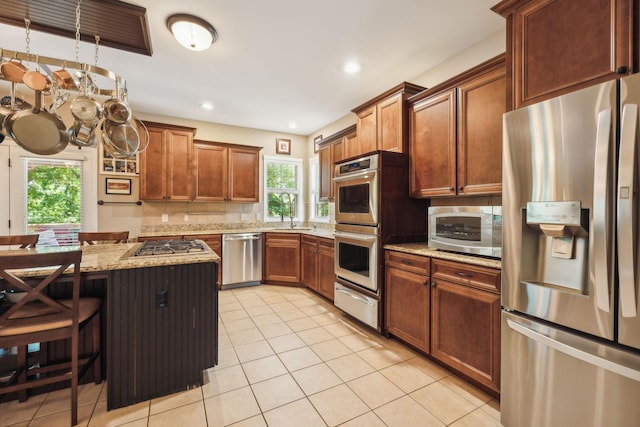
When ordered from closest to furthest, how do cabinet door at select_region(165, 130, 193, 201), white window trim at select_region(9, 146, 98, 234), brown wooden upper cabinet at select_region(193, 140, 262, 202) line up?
white window trim at select_region(9, 146, 98, 234) → cabinet door at select_region(165, 130, 193, 201) → brown wooden upper cabinet at select_region(193, 140, 262, 202)

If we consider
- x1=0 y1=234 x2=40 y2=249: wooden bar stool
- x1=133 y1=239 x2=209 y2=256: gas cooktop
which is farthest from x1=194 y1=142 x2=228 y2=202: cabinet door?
x1=133 y1=239 x2=209 y2=256: gas cooktop

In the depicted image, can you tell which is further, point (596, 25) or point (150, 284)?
point (150, 284)

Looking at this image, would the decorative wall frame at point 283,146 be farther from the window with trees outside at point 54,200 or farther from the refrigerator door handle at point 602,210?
the refrigerator door handle at point 602,210

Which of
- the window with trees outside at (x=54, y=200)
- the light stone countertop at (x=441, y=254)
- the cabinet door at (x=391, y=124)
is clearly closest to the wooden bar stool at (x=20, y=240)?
the window with trees outside at (x=54, y=200)

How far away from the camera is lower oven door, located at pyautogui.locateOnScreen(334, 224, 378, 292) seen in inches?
104

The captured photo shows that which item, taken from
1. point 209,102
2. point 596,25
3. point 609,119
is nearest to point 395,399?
point 609,119

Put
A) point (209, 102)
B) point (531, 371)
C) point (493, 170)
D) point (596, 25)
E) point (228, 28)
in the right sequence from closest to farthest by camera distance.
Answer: point (596, 25)
point (531, 371)
point (493, 170)
point (228, 28)
point (209, 102)

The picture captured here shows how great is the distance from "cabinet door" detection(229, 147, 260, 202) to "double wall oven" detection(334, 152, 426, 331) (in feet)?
7.10

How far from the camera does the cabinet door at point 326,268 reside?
3.58 m

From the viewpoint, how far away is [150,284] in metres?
1.76

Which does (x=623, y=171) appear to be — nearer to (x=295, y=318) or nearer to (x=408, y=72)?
(x=408, y=72)

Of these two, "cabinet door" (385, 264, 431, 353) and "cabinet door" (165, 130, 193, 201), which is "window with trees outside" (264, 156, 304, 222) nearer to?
"cabinet door" (165, 130, 193, 201)

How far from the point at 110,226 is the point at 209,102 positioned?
7.52ft

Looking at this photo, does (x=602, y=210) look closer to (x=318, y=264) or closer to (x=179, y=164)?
(x=318, y=264)
